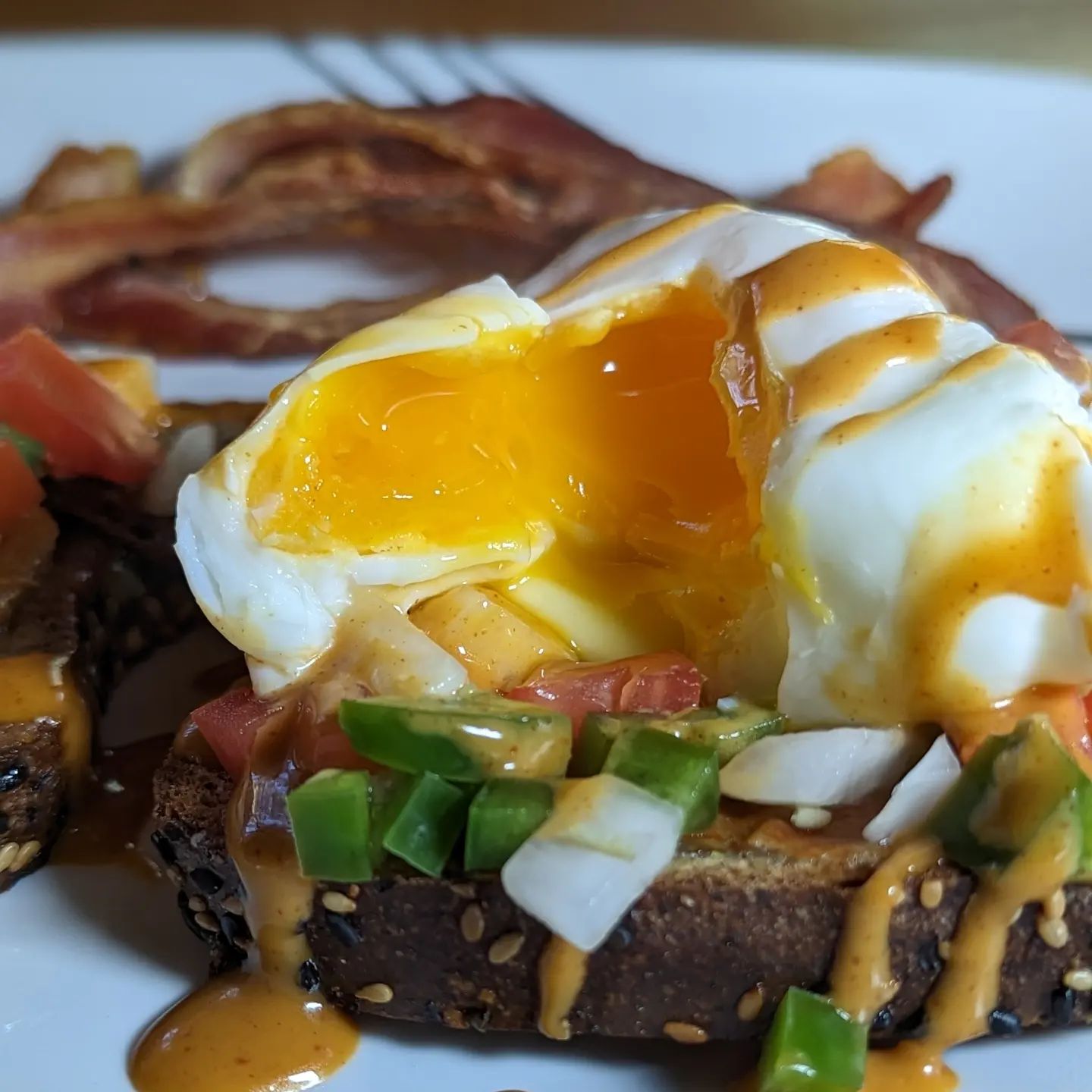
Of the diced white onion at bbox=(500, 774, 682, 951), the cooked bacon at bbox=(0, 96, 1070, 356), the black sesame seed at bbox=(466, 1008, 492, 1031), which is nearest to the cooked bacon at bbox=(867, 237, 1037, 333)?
the cooked bacon at bbox=(0, 96, 1070, 356)

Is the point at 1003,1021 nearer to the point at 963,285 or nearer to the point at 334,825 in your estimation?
the point at 334,825

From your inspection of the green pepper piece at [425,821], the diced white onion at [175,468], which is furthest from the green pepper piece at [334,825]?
the diced white onion at [175,468]

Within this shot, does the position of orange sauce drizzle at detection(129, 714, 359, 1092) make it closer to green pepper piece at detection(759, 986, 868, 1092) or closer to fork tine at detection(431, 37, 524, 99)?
green pepper piece at detection(759, 986, 868, 1092)

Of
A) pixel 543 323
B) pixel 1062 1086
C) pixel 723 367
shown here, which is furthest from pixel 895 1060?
pixel 543 323

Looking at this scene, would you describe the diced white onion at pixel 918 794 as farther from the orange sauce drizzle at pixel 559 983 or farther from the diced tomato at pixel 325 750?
the diced tomato at pixel 325 750

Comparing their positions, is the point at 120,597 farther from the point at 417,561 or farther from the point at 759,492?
the point at 759,492

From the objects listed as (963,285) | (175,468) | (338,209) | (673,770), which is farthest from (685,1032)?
(338,209)
